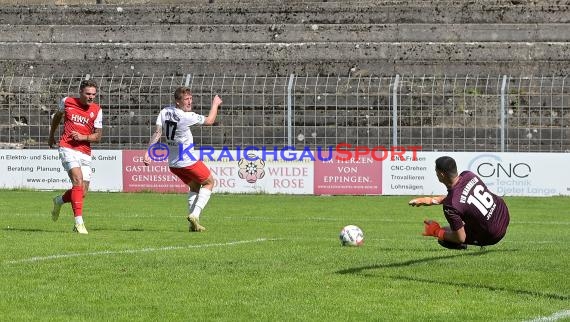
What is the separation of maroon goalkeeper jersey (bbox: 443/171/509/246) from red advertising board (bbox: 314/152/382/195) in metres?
17.3

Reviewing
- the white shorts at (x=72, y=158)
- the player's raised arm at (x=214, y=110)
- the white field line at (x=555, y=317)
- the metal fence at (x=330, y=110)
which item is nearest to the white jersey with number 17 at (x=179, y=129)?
the player's raised arm at (x=214, y=110)

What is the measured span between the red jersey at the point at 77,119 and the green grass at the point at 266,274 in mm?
1213

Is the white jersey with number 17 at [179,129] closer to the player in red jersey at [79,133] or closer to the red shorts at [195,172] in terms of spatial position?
the red shorts at [195,172]

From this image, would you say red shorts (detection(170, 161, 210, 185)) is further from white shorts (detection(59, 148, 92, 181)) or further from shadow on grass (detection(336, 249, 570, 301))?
shadow on grass (detection(336, 249, 570, 301))

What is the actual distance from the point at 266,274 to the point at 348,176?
18.3 m

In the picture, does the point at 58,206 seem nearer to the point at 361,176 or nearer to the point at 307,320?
the point at 307,320

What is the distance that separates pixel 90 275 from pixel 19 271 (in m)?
0.75

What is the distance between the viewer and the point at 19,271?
1143 cm

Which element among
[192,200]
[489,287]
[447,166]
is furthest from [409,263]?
[192,200]

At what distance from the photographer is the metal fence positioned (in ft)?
98.4

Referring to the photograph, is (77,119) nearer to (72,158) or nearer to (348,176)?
(72,158)

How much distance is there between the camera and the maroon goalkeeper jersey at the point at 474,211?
11578mm

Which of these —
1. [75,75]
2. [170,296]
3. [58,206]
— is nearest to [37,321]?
[170,296]

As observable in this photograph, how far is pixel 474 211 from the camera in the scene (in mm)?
11664
